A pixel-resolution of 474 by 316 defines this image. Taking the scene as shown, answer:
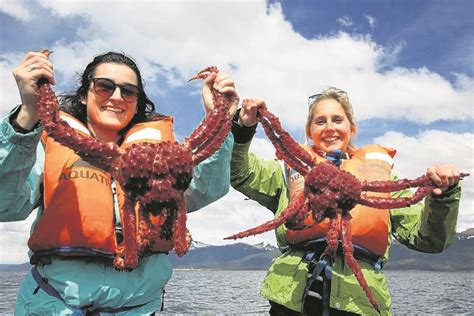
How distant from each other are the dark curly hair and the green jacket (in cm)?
128

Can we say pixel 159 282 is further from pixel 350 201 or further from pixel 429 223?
pixel 429 223

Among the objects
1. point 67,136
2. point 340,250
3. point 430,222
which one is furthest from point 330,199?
point 67,136

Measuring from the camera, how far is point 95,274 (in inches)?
172

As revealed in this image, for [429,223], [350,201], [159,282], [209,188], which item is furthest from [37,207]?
[429,223]

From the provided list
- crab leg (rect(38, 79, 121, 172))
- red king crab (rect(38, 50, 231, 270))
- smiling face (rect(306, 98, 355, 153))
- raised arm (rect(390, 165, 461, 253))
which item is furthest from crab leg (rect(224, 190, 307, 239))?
smiling face (rect(306, 98, 355, 153))

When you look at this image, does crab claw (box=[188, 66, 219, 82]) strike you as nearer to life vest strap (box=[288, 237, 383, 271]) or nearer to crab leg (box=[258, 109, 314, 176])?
crab leg (box=[258, 109, 314, 176])

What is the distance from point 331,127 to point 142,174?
11.3 ft

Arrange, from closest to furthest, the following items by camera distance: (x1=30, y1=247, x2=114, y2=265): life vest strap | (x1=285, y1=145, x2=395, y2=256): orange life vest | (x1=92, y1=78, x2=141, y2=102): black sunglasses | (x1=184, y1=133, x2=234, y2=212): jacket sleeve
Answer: (x1=30, y1=247, x2=114, y2=265): life vest strap → (x1=184, y1=133, x2=234, y2=212): jacket sleeve → (x1=92, y1=78, x2=141, y2=102): black sunglasses → (x1=285, y1=145, x2=395, y2=256): orange life vest

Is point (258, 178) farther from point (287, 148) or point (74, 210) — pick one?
point (74, 210)

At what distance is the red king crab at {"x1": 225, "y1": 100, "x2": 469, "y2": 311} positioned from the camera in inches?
172

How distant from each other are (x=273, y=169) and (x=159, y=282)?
8.17 feet

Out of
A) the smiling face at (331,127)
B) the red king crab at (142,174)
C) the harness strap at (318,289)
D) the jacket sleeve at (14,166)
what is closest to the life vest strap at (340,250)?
the harness strap at (318,289)

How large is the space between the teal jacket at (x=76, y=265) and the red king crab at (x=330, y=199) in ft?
2.36

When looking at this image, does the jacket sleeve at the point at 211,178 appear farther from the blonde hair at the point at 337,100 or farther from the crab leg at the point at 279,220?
the blonde hair at the point at 337,100
